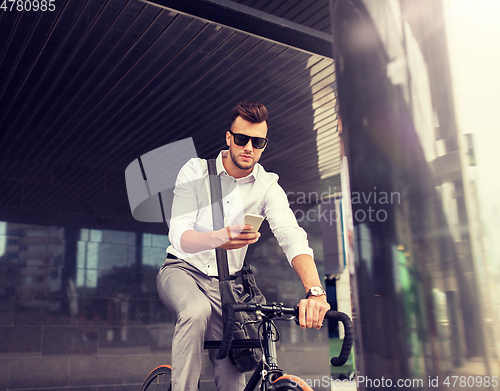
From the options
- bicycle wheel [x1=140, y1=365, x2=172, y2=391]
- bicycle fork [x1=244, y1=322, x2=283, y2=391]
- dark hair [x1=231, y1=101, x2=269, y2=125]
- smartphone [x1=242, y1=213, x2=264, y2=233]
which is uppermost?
dark hair [x1=231, y1=101, x2=269, y2=125]

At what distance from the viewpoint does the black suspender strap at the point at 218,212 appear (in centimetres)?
246

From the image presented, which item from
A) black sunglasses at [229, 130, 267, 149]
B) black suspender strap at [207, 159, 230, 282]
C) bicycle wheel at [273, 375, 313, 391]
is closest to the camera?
bicycle wheel at [273, 375, 313, 391]

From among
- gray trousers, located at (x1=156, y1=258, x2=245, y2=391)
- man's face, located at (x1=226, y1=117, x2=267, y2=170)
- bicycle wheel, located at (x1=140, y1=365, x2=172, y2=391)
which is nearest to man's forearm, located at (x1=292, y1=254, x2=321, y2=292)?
gray trousers, located at (x1=156, y1=258, x2=245, y2=391)

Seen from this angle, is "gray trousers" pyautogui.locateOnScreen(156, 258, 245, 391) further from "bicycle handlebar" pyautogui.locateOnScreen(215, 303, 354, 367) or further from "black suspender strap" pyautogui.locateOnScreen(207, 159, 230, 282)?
"bicycle handlebar" pyautogui.locateOnScreen(215, 303, 354, 367)

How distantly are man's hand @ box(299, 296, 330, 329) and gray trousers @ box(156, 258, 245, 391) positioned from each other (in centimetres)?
60

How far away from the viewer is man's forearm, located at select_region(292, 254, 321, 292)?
7.41 feet

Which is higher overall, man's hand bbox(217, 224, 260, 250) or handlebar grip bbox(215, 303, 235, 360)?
man's hand bbox(217, 224, 260, 250)

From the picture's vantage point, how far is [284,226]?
8.49 ft

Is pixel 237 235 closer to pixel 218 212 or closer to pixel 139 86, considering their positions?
pixel 218 212

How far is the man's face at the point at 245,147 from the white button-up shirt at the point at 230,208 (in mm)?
129

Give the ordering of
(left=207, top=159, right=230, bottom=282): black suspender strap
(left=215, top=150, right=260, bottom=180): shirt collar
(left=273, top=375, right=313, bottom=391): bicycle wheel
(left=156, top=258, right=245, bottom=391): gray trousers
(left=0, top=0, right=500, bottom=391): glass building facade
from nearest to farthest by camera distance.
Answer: (left=0, top=0, right=500, bottom=391): glass building facade, (left=273, top=375, right=313, bottom=391): bicycle wheel, (left=156, top=258, right=245, bottom=391): gray trousers, (left=207, top=159, right=230, bottom=282): black suspender strap, (left=215, top=150, right=260, bottom=180): shirt collar

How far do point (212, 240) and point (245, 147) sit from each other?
27.2 inches

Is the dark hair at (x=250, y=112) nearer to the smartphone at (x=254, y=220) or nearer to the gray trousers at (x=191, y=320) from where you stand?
A: the smartphone at (x=254, y=220)

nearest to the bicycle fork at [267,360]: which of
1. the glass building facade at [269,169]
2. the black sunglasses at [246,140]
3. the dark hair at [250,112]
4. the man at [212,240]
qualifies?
the man at [212,240]
